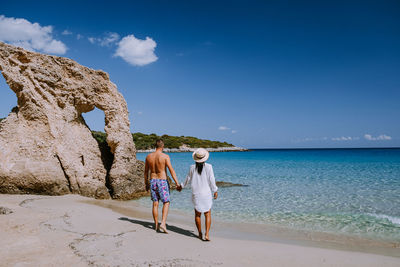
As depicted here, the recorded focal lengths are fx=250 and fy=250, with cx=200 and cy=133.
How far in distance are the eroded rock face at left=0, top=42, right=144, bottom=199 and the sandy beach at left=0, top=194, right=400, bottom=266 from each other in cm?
290

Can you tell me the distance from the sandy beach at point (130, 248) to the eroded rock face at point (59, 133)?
9.52 feet

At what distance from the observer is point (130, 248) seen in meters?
4.12

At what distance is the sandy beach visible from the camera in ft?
12.0

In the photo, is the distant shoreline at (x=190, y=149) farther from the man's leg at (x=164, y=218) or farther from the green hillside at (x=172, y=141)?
the man's leg at (x=164, y=218)

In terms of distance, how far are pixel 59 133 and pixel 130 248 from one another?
7.10 metres

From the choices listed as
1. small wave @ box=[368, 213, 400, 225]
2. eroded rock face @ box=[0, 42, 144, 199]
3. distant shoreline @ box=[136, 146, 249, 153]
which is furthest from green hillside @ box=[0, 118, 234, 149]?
small wave @ box=[368, 213, 400, 225]

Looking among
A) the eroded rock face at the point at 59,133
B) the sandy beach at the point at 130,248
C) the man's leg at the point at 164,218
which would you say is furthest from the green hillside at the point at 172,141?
the man's leg at the point at 164,218

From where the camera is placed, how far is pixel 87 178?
32.1ft

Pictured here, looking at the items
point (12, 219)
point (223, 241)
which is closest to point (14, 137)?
point (12, 219)

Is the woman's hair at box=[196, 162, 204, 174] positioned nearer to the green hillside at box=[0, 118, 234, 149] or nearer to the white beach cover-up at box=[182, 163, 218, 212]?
the white beach cover-up at box=[182, 163, 218, 212]

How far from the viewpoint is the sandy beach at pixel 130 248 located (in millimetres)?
3666

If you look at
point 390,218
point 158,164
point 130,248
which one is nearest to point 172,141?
point 390,218

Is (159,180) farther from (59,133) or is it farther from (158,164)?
(59,133)

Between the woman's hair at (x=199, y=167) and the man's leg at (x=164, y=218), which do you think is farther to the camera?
the man's leg at (x=164, y=218)
